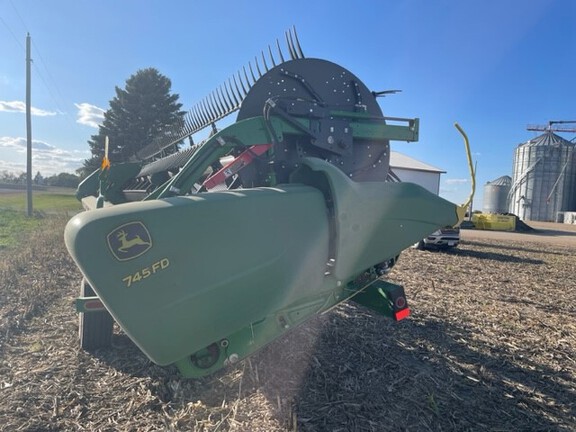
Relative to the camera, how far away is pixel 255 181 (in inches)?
127

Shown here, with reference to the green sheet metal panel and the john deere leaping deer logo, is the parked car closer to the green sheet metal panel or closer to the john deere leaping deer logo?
the green sheet metal panel

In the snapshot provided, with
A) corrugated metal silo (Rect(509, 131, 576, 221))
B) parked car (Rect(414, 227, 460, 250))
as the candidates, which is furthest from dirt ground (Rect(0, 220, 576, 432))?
corrugated metal silo (Rect(509, 131, 576, 221))

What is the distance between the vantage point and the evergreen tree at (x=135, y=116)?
71.3 feet

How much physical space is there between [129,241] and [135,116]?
23648mm

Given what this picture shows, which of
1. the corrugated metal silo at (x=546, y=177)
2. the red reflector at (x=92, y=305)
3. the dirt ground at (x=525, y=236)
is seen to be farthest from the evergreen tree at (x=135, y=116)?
the corrugated metal silo at (x=546, y=177)

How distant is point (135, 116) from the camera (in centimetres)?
2350

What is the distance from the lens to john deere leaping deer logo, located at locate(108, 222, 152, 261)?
187 centimetres

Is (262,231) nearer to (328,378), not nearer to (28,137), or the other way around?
(328,378)

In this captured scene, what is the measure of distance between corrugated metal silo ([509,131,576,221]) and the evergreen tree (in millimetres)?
33830

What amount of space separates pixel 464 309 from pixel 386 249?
305 centimetres

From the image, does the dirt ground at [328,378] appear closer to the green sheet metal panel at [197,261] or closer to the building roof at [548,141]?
the green sheet metal panel at [197,261]

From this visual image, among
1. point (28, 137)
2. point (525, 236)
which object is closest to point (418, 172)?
point (525, 236)

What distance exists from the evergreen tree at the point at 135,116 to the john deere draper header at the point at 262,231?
15845 mm

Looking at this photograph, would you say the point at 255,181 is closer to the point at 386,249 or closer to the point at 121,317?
the point at 386,249
